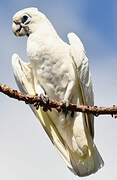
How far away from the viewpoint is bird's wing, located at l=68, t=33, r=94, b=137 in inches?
244

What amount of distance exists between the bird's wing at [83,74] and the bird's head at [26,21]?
1.98 feet

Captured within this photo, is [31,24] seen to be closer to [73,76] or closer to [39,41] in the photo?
[39,41]

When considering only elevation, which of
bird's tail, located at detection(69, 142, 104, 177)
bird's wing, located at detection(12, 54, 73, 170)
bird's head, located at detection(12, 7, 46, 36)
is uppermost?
bird's head, located at detection(12, 7, 46, 36)

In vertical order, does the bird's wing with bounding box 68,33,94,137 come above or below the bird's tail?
above

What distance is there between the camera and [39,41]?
20.5ft

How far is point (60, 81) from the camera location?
6.12 meters

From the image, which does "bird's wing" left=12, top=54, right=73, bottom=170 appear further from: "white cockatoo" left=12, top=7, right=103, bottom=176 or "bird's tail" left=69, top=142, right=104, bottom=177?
"bird's tail" left=69, top=142, right=104, bottom=177

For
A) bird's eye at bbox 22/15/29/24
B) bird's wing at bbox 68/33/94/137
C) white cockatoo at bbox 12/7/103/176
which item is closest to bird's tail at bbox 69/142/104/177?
white cockatoo at bbox 12/7/103/176

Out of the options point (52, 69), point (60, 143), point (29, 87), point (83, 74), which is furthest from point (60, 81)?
point (60, 143)

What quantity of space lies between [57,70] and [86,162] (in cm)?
122

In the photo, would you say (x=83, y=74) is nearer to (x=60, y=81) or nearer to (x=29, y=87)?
(x=60, y=81)

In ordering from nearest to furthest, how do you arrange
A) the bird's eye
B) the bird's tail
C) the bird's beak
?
the bird's tail, the bird's beak, the bird's eye

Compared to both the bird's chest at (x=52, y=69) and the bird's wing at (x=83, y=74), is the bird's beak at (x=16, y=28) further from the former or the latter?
the bird's wing at (x=83, y=74)

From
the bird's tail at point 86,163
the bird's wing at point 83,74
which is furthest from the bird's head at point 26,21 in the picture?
the bird's tail at point 86,163
